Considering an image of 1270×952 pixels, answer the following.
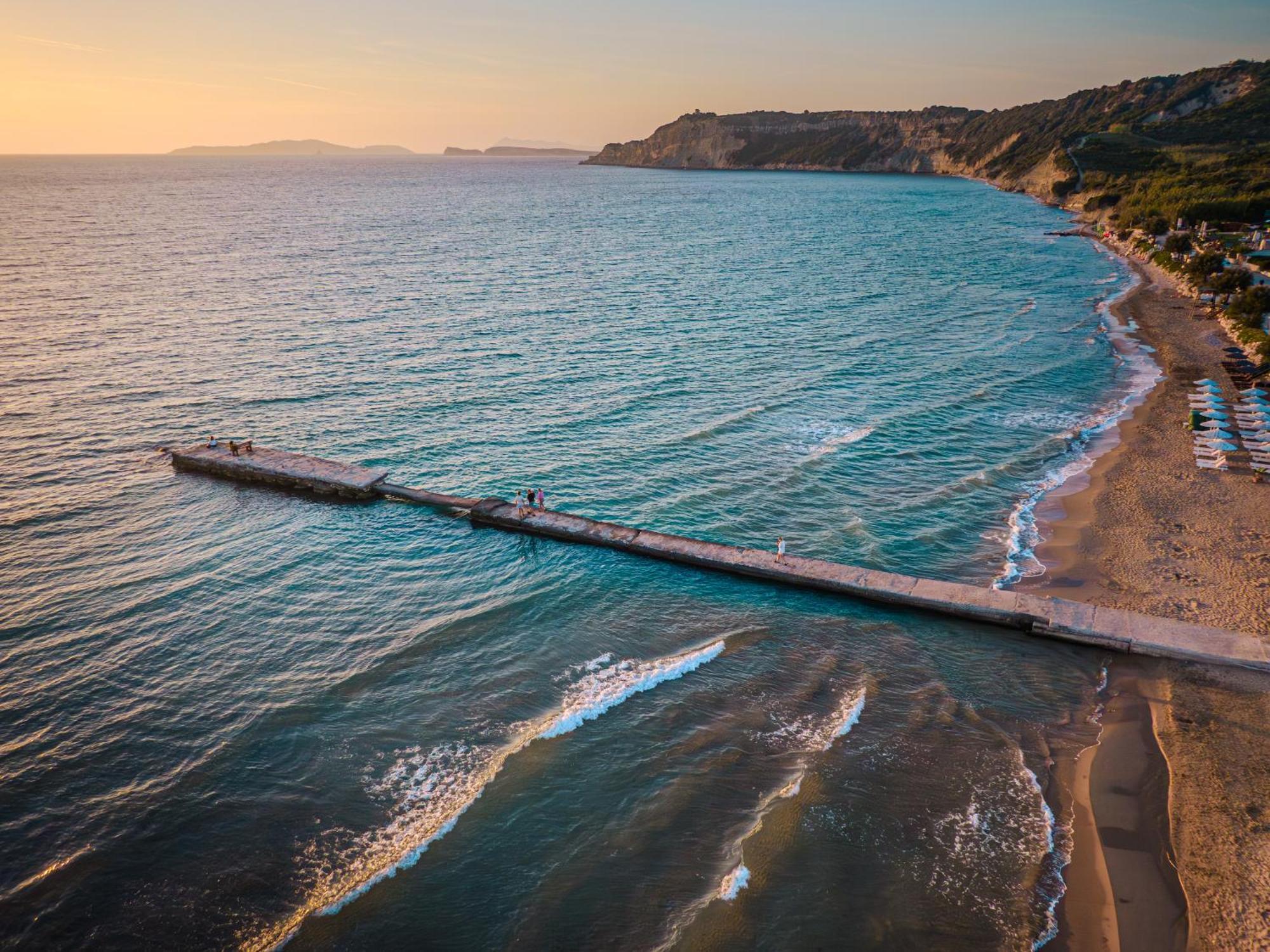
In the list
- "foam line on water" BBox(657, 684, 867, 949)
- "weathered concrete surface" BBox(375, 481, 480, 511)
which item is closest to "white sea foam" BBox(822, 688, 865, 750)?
"foam line on water" BBox(657, 684, 867, 949)

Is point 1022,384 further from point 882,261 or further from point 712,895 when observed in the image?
point 882,261

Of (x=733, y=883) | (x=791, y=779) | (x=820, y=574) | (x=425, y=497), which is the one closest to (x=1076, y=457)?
(x=820, y=574)

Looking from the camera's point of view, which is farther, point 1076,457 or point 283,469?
point 1076,457

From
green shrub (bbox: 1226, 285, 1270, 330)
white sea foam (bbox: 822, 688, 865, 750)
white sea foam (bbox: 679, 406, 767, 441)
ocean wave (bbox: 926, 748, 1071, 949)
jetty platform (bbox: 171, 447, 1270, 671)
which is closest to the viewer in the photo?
ocean wave (bbox: 926, 748, 1071, 949)

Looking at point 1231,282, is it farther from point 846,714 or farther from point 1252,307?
point 846,714

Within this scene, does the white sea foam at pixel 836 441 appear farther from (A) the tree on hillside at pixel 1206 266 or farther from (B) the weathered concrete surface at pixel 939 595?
(A) the tree on hillside at pixel 1206 266

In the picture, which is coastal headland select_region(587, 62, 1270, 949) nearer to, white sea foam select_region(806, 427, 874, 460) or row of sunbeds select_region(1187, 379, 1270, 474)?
row of sunbeds select_region(1187, 379, 1270, 474)
